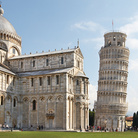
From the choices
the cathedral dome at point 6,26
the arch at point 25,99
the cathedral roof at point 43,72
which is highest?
the cathedral dome at point 6,26

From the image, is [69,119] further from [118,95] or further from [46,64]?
[118,95]

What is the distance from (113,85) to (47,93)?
40128mm

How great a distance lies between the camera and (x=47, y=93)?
5128cm

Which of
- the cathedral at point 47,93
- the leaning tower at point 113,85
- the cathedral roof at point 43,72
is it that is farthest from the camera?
the leaning tower at point 113,85

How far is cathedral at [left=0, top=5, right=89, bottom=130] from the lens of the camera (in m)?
49.8

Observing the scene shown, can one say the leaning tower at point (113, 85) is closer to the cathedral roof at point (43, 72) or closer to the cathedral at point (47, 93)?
the cathedral at point (47, 93)

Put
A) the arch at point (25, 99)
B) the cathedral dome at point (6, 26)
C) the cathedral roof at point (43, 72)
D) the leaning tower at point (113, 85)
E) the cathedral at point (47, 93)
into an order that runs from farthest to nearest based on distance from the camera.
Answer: the leaning tower at point (113, 85)
the cathedral dome at point (6, 26)
the arch at point (25, 99)
the cathedral roof at point (43, 72)
the cathedral at point (47, 93)

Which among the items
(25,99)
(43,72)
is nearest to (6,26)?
(43,72)

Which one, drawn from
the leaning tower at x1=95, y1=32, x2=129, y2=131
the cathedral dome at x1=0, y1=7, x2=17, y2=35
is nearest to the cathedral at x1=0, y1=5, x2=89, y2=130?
the cathedral dome at x1=0, y1=7, x2=17, y2=35

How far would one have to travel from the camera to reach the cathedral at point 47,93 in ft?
164

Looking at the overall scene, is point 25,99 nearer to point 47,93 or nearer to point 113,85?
point 47,93

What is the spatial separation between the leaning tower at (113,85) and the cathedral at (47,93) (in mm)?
31267

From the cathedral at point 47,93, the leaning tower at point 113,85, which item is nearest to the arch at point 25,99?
the cathedral at point 47,93

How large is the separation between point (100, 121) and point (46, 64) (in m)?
38.2
